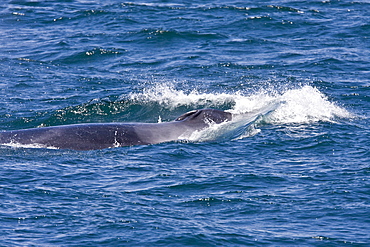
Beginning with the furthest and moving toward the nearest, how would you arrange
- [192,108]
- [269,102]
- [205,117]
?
[192,108] → [269,102] → [205,117]

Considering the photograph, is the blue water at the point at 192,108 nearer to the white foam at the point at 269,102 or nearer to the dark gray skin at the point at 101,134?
the white foam at the point at 269,102

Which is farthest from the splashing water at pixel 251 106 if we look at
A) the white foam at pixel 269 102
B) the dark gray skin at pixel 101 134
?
the dark gray skin at pixel 101 134

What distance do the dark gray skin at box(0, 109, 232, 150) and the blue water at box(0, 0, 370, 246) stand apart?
33 cm

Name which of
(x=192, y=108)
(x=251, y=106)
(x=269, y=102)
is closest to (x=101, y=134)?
(x=192, y=108)

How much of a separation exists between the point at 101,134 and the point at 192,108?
5402 mm

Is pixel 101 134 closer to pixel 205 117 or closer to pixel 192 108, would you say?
pixel 205 117

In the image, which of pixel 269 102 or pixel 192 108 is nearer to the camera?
pixel 269 102

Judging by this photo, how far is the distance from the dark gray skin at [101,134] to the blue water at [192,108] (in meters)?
0.33

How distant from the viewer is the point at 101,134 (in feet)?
54.5

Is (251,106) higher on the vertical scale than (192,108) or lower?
higher

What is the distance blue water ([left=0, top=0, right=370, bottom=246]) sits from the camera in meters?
11.9

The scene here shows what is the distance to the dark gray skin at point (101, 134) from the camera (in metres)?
16.2

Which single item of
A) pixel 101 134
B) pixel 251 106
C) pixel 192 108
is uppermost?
pixel 101 134

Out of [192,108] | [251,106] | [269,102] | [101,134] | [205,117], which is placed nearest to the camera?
[101,134]
